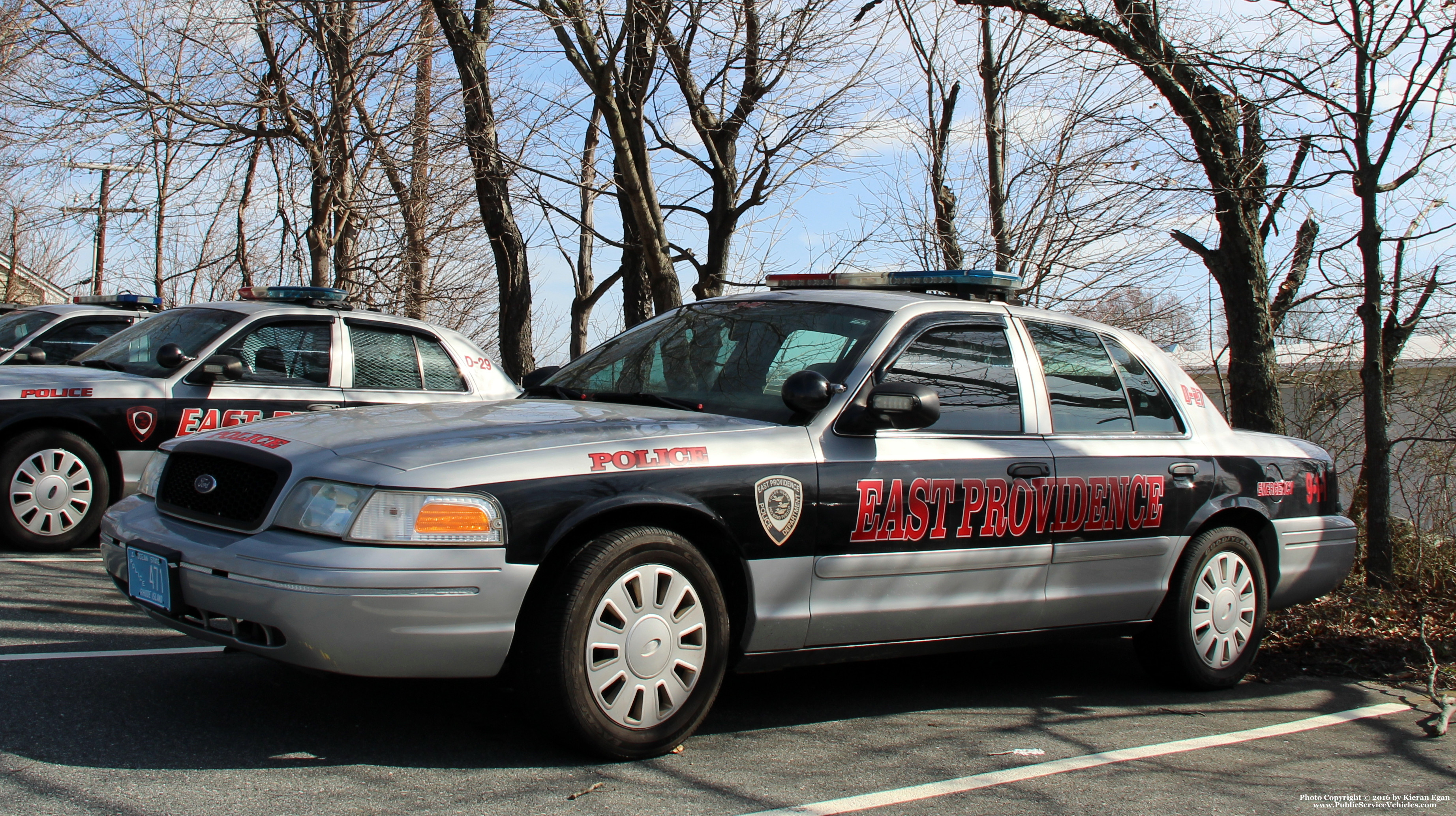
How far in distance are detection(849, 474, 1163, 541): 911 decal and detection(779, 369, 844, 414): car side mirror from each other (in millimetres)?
345

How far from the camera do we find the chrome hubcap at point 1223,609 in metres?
5.51

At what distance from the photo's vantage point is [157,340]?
8.32m

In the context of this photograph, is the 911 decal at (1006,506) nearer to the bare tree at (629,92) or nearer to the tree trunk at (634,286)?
the bare tree at (629,92)

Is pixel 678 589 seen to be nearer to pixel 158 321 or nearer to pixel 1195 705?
pixel 1195 705

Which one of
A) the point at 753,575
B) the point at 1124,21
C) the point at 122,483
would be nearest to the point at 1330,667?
the point at 753,575

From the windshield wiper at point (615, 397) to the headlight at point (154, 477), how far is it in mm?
1375

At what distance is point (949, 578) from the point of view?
184 inches

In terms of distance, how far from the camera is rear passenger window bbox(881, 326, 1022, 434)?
15.8 ft

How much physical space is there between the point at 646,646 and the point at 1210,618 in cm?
292

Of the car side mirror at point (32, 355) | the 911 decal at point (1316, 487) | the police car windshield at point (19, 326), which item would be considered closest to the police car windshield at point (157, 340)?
the car side mirror at point (32, 355)

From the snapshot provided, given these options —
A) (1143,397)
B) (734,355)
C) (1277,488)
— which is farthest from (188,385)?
(1277,488)

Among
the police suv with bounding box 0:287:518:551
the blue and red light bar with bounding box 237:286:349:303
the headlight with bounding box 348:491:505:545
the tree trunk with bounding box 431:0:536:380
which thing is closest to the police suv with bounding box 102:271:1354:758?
the headlight with bounding box 348:491:505:545

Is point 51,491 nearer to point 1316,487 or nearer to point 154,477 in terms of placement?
point 154,477

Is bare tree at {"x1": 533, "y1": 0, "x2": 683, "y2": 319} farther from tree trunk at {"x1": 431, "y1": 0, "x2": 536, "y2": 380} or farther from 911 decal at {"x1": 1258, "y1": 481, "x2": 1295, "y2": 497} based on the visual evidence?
911 decal at {"x1": 1258, "y1": 481, "x2": 1295, "y2": 497}
